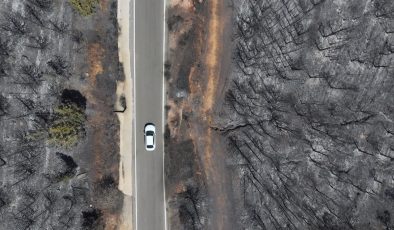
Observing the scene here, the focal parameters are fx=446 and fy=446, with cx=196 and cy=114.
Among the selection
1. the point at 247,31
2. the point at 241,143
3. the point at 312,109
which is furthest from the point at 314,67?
the point at 241,143

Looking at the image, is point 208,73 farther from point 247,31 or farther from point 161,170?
point 161,170

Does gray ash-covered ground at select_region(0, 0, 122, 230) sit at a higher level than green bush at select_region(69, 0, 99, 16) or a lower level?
lower

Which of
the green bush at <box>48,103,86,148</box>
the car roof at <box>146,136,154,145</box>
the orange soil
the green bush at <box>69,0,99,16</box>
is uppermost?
the green bush at <box>69,0,99,16</box>

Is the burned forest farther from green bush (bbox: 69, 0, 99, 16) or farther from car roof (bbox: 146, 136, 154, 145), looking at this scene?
green bush (bbox: 69, 0, 99, 16)

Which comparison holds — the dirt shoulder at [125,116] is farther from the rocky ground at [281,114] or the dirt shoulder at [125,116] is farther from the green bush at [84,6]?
the rocky ground at [281,114]

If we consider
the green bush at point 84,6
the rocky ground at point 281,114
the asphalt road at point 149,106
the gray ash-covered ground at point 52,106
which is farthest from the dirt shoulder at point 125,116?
the rocky ground at point 281,114

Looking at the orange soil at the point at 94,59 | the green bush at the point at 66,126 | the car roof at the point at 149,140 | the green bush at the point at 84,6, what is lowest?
the car roof at the point at 149,140

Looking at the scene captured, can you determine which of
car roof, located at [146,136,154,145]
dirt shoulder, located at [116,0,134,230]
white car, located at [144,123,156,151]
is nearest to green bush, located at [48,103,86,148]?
dirt shoulder, located at [116,0,134,230]
